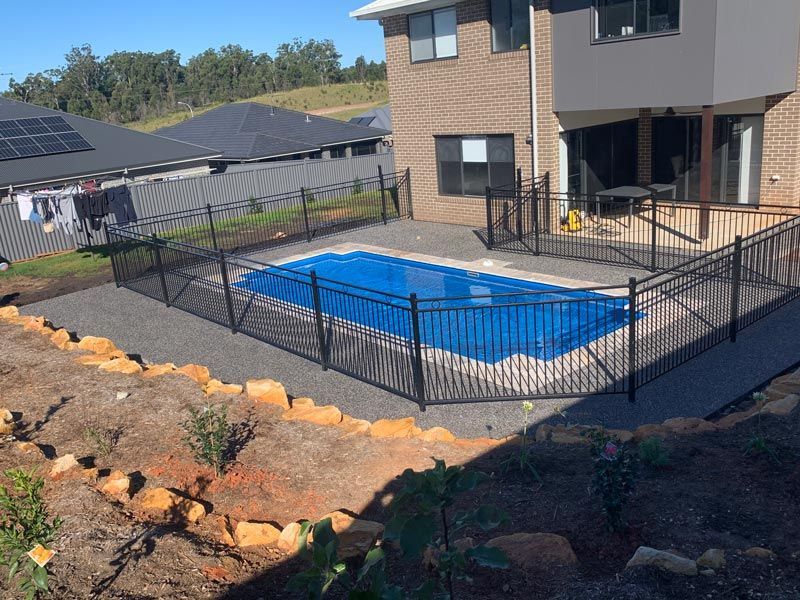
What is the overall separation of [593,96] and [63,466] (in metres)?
12.9

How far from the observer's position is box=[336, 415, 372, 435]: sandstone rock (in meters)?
7.52

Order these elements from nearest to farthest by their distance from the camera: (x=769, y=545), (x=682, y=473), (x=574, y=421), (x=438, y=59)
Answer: (x=769, y=545) → (x=682, y=473) → (x=574, y=421) → (x=438, y=59)

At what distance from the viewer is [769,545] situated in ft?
14.8

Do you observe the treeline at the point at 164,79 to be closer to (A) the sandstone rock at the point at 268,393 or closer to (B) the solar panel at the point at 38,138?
(B) the solar panel at the point at 38,138

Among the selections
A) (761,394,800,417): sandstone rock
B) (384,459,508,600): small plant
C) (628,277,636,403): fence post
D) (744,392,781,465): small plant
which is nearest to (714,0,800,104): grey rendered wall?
(628,277,636,403): fence post

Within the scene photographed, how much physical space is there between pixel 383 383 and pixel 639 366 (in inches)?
129

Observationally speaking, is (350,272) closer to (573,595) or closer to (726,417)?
(726,417)

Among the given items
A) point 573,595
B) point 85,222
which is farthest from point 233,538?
point 85,222

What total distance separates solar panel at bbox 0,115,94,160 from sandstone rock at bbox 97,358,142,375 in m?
15.3

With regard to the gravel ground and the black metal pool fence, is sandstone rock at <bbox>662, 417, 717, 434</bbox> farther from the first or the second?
the black metal pool fence

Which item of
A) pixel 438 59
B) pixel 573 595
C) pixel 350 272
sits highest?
pixel 438 59

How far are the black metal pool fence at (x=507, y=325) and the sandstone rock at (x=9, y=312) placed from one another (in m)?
2.29

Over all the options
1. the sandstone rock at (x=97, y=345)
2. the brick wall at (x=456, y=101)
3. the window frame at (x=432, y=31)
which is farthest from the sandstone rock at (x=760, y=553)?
the window frame at (x=432, y=31)

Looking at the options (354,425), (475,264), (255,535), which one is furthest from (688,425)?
(475,264)
